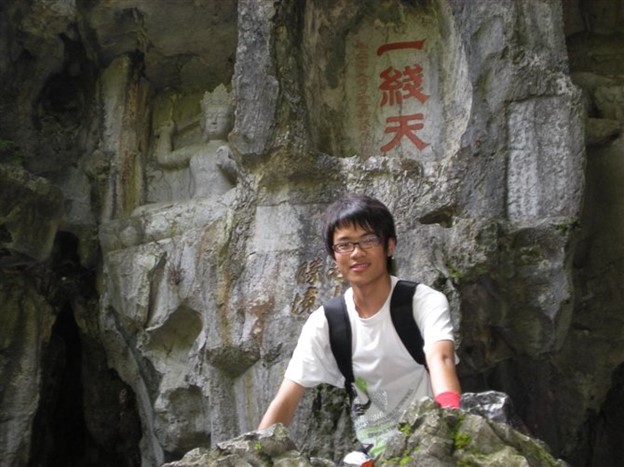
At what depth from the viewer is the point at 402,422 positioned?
288 centimetres

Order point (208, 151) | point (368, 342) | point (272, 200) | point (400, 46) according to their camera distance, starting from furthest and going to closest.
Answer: point (208, 151), point (400, 46), point (272, 200), point (368, 342)

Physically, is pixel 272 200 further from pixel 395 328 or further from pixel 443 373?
pixel 443 373

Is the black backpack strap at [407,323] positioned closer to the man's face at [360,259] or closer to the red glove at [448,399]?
the man's face at [360,259]

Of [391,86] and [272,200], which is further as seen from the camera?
[391,86]

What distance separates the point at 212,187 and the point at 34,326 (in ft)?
5.53

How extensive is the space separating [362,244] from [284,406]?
2.12ft

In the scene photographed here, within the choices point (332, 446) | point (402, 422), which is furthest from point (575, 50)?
point (402, 422)

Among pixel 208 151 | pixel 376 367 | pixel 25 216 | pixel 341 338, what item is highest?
pixel 208 151

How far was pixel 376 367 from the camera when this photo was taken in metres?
3.32

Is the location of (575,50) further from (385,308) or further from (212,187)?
(385,308)

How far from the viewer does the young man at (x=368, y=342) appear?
10.8 feet

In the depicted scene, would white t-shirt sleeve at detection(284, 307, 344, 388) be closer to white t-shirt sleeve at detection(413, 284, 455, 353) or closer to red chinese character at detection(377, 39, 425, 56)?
white t-shirt sleeve at detection(413, 284, 455, 353)

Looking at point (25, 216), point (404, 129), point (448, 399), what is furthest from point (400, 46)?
point (448, 399)

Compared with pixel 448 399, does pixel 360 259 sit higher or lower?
higher
